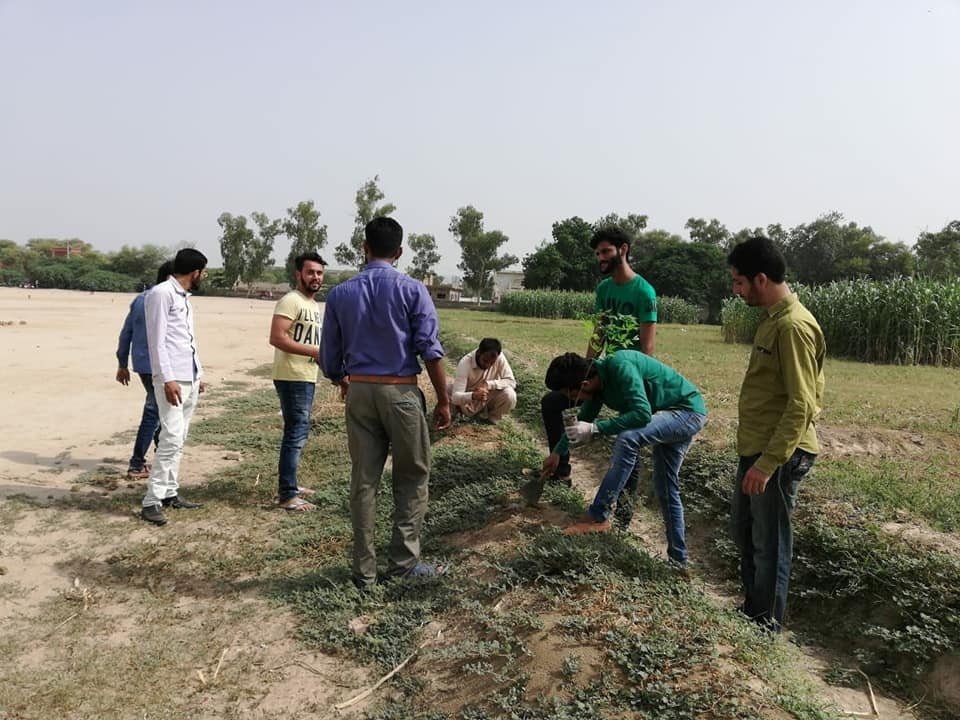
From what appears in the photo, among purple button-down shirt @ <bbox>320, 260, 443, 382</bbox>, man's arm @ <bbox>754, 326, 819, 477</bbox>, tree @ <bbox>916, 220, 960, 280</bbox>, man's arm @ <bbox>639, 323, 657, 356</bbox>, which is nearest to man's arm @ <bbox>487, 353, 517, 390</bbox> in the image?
man's arm @ <bbox>639, 323, 657, 356</bbox>

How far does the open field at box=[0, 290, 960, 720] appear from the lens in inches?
115

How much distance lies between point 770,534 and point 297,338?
3775mm

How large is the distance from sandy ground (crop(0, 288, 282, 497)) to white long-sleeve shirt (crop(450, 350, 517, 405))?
368cm

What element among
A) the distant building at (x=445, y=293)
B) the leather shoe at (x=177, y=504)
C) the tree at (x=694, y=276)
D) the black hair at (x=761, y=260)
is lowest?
the leather shoe at (x=177, y=504)

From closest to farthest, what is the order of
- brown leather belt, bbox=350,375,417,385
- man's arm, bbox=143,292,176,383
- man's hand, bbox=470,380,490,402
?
brown leather belt, bbox=350,375,417,385 → man's arm, bbox=143,292,176,383 → man's hand, bbox=470,380,490,402

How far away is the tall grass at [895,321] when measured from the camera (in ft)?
57.6

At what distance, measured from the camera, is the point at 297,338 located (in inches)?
213

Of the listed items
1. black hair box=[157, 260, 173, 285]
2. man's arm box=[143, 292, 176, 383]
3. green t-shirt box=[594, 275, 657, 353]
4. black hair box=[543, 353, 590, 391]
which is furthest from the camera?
black hair box=[157, 260, 173, 285]

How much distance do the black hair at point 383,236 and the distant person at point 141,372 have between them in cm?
288

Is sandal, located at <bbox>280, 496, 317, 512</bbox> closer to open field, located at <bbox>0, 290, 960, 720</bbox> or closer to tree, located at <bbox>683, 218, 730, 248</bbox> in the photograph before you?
open field, located at <bbox>0, 290, 960, 720</bbox>

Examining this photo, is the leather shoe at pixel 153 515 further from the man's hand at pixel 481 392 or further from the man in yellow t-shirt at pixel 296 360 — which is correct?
the man's hand at pixel 481 392

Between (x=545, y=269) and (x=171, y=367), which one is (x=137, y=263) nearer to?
(x=545, y=269)

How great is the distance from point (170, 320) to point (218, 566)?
202 cm

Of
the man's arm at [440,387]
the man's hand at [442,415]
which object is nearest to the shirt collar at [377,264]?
the man's arm at [440,387]
